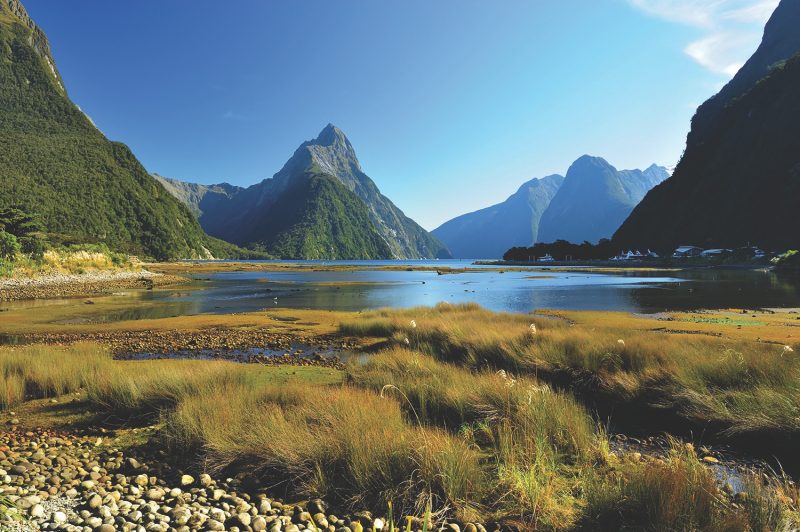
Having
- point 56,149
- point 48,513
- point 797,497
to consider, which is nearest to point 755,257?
point 797,497

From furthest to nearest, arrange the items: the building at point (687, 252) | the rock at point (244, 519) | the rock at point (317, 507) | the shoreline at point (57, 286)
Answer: the building at point (687, 252) → the shoreline at point (57, 286) → the rock at point (317, 507) → the rock at point (244, 519)

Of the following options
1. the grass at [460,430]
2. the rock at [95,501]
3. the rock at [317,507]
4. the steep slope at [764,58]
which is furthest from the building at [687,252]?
the rock at [95,501]

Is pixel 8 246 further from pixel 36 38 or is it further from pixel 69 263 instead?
pixel 36 38

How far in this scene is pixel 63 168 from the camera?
134 m

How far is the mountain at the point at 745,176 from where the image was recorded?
95.0 metres

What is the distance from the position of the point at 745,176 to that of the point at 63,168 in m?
220

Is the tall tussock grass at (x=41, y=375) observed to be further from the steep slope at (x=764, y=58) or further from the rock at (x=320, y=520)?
the steep slope at (x=764, y=58)

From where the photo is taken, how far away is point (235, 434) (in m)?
5.73

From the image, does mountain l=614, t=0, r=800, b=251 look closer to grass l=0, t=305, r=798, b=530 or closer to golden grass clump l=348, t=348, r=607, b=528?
grass l=0, t=305, r=798, b=530

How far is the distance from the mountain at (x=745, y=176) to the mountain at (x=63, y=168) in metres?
186

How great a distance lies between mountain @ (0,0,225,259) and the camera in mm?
122062

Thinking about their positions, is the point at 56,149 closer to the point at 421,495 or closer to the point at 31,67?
the point at 31,67

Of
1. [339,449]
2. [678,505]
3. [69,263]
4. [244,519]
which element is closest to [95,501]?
[244,519]

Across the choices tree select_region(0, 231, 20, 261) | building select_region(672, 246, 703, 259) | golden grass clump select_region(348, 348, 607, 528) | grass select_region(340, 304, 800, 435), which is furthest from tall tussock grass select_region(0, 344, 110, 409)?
building select_region(672, 246, 703, 259)
